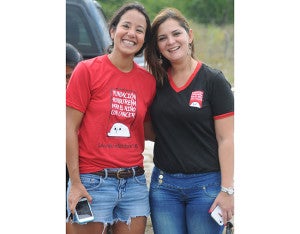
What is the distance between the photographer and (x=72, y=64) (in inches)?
146

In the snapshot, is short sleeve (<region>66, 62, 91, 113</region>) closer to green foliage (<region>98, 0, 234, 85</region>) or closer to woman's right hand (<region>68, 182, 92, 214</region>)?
woman's right hand (<region>68, 182, 92, 214</region>)

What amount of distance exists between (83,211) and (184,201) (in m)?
0.51

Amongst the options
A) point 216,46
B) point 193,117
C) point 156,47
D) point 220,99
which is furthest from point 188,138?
point 216,46

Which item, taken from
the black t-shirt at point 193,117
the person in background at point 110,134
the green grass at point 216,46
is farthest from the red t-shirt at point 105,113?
the green grass at point 216,46

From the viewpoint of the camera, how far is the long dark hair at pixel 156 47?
115 inches

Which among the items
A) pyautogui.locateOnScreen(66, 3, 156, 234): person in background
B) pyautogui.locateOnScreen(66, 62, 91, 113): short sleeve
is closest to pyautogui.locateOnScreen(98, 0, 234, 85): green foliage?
pyautogui.locateOnScreen(66, 3, 156, 234): person in background

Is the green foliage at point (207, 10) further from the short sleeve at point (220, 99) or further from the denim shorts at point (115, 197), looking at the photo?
the denim shorts at point (115, 197)

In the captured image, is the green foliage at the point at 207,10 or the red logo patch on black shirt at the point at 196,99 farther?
the green foliage at the point at 207,10

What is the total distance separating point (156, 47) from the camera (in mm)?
2971

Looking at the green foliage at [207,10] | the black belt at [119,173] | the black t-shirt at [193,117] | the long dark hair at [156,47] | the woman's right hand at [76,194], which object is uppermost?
the green foliage at [207,10]
